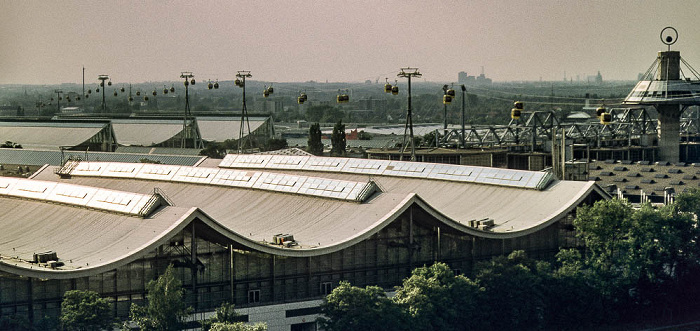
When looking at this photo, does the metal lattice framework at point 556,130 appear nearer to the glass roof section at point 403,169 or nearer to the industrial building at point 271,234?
the glass roof section at point 403,169

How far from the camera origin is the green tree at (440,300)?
156 ft

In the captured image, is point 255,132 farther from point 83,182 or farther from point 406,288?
point 406,288

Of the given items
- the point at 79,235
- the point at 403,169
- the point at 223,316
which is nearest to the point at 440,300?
the point at 223,316

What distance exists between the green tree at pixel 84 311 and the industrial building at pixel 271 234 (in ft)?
3.99

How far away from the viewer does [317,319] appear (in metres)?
47.6

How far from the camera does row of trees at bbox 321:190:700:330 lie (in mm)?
47375

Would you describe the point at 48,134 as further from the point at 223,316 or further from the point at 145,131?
the point at 223,316

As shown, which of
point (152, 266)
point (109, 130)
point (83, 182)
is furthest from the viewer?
point (109, 130)

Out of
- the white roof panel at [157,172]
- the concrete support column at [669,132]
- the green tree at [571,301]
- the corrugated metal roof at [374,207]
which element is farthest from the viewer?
the concrete support column at [669,132]

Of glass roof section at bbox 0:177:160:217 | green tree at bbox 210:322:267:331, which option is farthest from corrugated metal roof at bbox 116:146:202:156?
green tree at bbox 210:322:267:331

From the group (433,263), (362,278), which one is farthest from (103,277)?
(433,263)

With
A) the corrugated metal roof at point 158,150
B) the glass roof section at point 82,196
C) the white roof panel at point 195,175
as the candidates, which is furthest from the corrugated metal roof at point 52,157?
the glass roof section at point 82,196

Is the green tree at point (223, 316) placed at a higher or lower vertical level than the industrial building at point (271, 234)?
lower

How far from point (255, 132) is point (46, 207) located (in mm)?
93053
